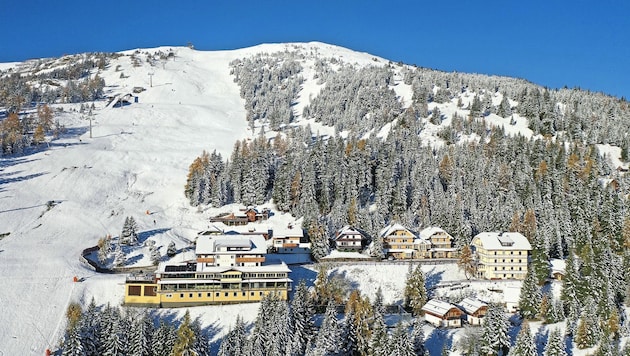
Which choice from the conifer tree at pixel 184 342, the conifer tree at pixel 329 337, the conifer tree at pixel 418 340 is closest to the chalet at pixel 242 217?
the conifer tree at pixel 184 342

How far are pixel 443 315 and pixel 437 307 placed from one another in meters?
1.97

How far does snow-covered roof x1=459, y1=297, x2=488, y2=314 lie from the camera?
205 feet

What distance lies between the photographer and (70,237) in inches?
3130

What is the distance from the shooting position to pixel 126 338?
5097 centimetres

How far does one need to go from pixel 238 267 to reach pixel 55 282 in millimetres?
21844

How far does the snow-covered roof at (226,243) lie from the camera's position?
6739 cm

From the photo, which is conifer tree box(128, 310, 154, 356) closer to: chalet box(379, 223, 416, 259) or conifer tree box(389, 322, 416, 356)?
conifer tree box(389, 322, 416, 356)

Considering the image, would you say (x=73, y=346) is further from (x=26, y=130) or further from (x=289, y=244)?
(x=26, y=130)

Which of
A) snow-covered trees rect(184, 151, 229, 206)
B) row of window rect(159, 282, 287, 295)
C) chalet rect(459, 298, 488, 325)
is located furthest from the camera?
snow-covered trees rect(184, 151, 229, 206)

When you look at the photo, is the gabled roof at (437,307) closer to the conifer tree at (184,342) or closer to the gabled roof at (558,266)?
the gabled roof at (558,266)

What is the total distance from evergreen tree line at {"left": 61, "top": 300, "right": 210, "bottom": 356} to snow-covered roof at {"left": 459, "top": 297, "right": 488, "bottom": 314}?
30.5 metres

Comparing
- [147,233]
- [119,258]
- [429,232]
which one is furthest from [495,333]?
[147,233]

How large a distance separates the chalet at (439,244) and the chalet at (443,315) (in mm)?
18943

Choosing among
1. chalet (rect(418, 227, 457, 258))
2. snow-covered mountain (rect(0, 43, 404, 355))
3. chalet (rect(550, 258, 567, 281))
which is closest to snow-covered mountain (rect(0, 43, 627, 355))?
snow-covered mountain (rect(0, 43, 404, 355))
